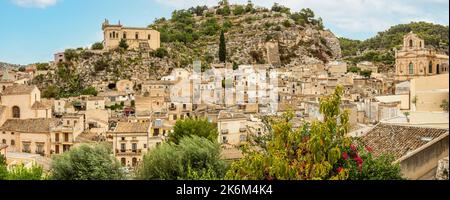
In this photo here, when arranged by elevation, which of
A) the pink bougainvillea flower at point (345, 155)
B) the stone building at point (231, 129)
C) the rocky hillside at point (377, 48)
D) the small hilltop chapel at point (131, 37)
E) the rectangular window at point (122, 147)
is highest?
the small hilltop chapel at point (131, 37)

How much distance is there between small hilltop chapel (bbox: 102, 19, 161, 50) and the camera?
26281mm

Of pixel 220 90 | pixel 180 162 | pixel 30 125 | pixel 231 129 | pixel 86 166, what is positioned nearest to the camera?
pixel 180 162

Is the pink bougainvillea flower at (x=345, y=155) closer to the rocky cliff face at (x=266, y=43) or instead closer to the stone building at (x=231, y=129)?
the stone building at (x=231, y=129)

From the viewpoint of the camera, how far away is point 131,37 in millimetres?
27047

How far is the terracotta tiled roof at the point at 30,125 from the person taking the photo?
11.3m

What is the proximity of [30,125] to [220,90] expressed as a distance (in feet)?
25.9

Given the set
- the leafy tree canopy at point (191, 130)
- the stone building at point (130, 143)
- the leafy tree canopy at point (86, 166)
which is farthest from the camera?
the stone building at point (130, 143)

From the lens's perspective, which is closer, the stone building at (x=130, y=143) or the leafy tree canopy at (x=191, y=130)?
the leafy tree canopy at (x=191, y=130)

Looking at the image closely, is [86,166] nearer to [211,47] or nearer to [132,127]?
[132,127]

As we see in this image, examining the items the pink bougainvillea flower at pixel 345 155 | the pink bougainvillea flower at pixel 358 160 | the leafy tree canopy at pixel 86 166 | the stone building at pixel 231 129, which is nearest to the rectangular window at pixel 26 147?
the stone building at pixel 231 129

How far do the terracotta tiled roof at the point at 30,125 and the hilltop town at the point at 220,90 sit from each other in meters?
0.03

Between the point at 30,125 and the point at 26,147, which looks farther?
the point at 30,125

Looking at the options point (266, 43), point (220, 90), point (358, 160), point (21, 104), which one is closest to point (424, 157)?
point (358, 160)
